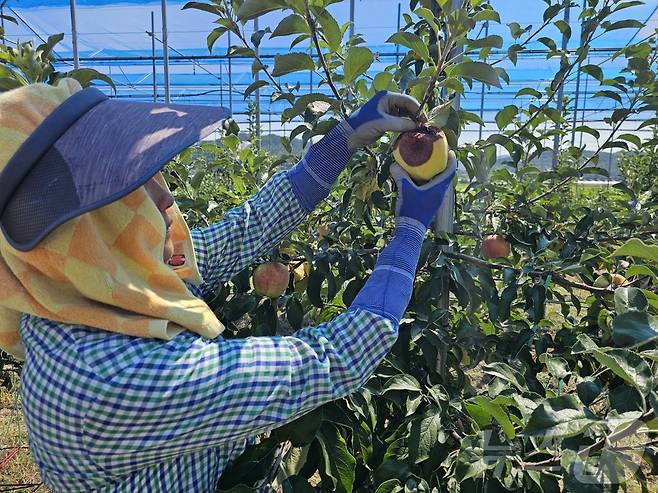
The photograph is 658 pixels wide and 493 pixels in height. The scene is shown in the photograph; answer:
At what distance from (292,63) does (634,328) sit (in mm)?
863

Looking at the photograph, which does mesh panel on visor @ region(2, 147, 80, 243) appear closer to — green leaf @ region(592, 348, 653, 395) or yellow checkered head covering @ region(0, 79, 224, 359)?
yellow checkered head covering @ region(0, 79, 224, 359)

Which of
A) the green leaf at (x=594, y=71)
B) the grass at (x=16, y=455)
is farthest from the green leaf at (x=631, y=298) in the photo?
the grass at (x=16, y=455)

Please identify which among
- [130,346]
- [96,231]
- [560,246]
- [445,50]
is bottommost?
[560,246]

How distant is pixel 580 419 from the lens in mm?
713

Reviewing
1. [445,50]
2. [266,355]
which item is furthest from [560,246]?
[266,355]

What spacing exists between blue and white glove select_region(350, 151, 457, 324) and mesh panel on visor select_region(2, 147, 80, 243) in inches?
16.5

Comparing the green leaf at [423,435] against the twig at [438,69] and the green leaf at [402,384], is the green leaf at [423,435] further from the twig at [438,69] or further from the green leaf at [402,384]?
Answer: the twig at [438,69]

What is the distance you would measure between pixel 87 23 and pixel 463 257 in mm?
13990

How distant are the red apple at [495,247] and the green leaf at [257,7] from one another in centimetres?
92

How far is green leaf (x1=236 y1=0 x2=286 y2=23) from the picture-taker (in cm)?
116

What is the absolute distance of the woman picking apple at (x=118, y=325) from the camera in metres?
0.72

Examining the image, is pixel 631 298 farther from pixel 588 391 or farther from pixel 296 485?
pixel 296 485

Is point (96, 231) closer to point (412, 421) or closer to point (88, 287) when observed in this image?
point (88, 287)

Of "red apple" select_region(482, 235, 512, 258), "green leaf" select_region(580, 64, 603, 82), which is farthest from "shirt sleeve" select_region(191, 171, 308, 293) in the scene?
"green leaf" select_region(580, 64, 603, 82)
